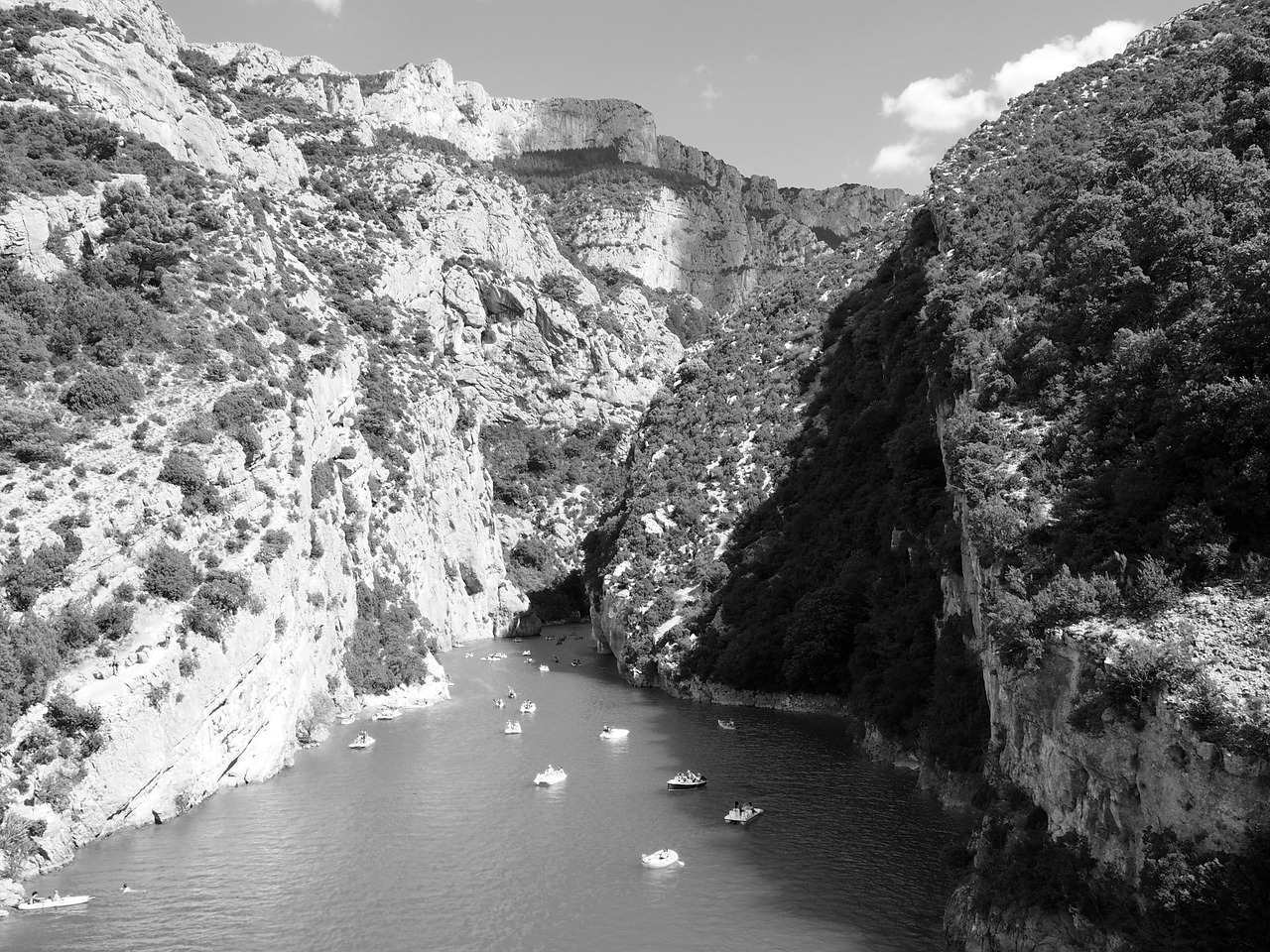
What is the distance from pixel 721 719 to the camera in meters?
61.4

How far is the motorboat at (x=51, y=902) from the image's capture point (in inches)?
1320

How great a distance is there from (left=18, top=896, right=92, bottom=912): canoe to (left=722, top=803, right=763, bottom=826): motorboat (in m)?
25.3

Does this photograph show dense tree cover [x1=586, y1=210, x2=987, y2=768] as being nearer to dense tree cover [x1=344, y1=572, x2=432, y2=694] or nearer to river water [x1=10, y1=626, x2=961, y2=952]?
river water [x1=10, y1=626, x2=961, y2=952]

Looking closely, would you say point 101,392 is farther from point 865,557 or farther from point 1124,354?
point 1124,354

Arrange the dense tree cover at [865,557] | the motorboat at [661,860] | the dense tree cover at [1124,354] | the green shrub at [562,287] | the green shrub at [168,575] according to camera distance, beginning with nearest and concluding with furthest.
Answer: the dense tree cover at [1124,354], the motorboat at [661,860], the green shrub at [168,575], the dense tree cover at [865,557], the green shrub at [562,287]

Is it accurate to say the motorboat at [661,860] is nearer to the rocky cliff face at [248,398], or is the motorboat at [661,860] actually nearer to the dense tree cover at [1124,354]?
the dense tree cover at [1124,354]

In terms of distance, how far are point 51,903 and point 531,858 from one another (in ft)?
57.1

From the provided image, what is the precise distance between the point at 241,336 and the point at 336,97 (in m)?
111

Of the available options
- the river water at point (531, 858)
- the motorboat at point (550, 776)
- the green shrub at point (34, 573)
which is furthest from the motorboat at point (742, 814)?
the green shrub at point (34, 573)

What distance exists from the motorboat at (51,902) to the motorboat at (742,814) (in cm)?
2530

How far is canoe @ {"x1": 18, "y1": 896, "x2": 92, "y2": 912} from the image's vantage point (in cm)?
3350

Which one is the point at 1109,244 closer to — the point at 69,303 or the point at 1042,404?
the point at 1042,404

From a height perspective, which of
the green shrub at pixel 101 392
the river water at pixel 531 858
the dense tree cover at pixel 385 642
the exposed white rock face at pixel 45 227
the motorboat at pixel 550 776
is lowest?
the river water at pixel 531 858

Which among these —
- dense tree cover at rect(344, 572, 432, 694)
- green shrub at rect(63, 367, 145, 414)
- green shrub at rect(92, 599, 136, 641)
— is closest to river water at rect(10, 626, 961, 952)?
green shrub at rect(92, 599, 136, 641)
